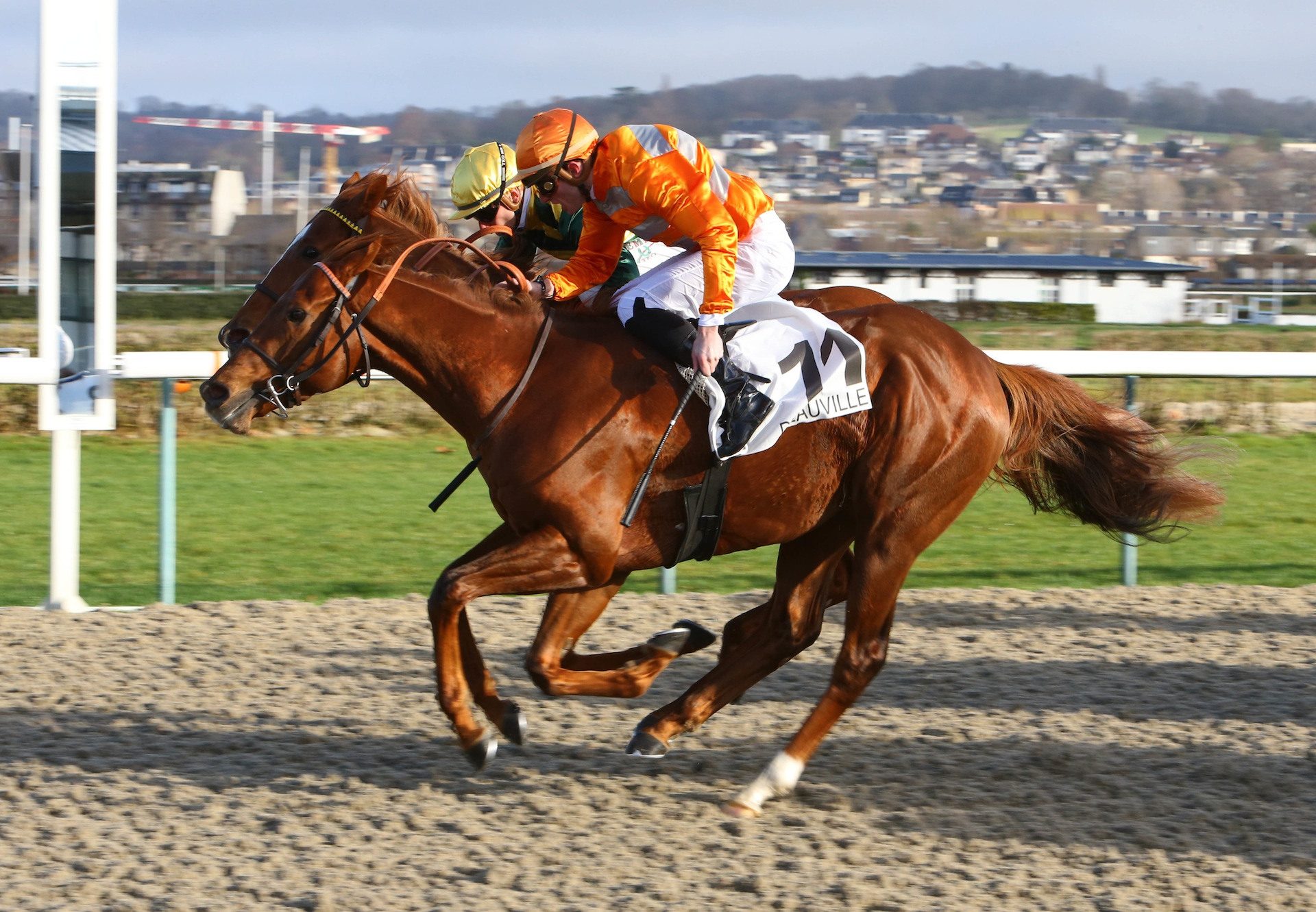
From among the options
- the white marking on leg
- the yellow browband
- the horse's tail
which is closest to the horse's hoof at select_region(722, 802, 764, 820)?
the white marking on leg

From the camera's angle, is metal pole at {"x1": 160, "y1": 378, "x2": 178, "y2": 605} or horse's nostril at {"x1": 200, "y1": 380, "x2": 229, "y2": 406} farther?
metal pole at {"x1": 160, "y1": 378, "x2": 178, "y2": 605}

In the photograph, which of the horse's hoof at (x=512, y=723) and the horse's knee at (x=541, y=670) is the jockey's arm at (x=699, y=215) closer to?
the horse's knee at (x=541, y=670)

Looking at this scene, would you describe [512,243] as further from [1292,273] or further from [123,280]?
[1292,273]

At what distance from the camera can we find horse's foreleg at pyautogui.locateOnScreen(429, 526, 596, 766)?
3.42m

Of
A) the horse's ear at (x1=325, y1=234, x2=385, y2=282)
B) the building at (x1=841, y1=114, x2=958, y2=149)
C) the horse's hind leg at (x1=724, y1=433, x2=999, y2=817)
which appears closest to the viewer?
the horse's ear at (x1=325, y1=234, x2=385, y2=282)

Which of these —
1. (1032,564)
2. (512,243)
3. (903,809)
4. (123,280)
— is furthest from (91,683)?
(123,280)

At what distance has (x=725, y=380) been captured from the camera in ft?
11.8

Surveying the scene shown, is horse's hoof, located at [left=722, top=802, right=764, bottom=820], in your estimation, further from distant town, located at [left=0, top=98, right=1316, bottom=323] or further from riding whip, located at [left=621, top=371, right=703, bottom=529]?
distant town, located at [left=0, top=98, right=1316, bottom=323]

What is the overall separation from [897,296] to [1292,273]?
24.8 metres

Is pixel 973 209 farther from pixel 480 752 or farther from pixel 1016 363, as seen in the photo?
pixel 480 752

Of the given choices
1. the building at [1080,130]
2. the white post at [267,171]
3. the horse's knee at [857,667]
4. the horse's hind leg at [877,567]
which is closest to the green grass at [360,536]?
the horse's hind leg at [877,567]

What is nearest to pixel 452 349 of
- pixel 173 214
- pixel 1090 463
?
pixel 1090 463

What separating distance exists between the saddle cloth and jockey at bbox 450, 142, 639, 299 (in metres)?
0.48

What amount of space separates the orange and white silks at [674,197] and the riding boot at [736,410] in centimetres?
18
